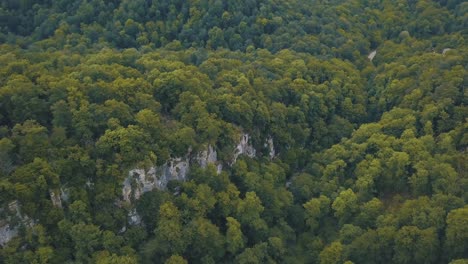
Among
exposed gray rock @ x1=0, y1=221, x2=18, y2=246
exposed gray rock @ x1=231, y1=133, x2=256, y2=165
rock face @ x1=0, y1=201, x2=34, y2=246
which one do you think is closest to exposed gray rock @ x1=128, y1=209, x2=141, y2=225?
rock face @ x1=0, y1=201, x2=34, y2=246

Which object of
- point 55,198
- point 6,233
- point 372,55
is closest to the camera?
point 6,233

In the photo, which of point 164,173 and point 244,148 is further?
point 244,148

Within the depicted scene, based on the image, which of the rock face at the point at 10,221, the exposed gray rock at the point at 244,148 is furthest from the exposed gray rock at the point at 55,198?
the exposed gray rock at the point at 244,148

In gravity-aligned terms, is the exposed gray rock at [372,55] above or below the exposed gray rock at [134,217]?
below

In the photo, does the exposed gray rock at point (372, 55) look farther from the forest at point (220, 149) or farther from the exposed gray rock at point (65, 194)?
the exposed gray rock at point (65, 194)

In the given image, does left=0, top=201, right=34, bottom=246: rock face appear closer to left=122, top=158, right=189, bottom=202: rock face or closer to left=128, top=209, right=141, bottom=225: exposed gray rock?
left=122, top=158, right=189, bottom=202: rock face

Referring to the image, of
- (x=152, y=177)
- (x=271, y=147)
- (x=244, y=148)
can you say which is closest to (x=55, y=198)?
(x=152, y=177)

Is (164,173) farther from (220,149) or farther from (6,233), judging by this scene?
(6,233)

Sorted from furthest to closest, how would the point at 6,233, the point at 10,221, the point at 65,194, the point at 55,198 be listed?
1. the point at 65,194
2. the point at 55,198
3. the point at 6,233
4. the point at 10,221

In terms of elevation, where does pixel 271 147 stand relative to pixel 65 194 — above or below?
below
